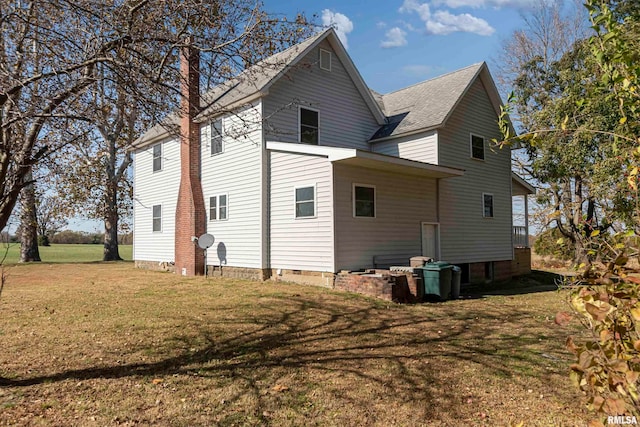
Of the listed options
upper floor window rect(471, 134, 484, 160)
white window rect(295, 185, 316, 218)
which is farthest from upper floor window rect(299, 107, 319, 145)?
upper floor window rect(471, 134, 484, 160)

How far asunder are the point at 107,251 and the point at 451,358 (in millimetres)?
27016

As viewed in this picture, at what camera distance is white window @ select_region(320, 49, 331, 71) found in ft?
51.1

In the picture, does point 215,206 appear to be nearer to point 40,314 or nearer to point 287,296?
point 287,296

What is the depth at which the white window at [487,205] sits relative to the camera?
17109 millimetres

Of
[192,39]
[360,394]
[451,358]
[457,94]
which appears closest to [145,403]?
[360,394]

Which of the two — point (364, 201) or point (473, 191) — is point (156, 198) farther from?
point (473, 191)

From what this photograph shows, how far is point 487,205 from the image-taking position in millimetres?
17438

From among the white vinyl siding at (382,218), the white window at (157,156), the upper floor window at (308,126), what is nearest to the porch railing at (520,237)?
the white vinyl siding at (382,218)

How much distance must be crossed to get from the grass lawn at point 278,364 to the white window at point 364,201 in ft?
10.8

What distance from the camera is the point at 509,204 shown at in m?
18.5

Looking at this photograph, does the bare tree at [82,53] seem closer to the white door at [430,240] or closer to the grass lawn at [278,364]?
the grass lawn at [278,364]

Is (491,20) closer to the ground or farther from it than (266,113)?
farther from it

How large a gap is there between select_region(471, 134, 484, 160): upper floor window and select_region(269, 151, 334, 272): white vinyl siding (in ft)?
24.3

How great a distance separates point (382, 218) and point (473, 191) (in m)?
5.38
